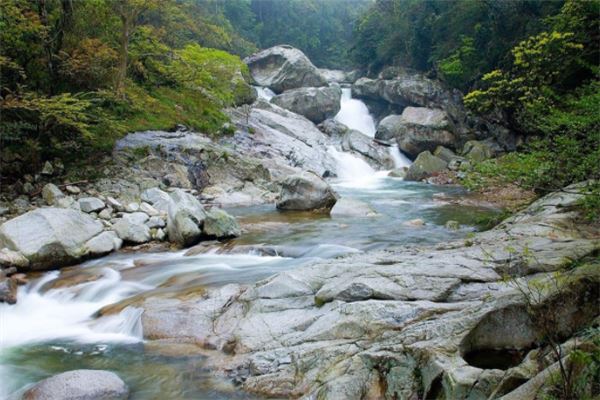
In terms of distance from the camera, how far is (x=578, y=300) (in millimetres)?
3928

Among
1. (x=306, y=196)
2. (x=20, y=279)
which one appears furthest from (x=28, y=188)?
(x=306, y=196)

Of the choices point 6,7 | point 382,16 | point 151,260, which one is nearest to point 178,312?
point 151,260

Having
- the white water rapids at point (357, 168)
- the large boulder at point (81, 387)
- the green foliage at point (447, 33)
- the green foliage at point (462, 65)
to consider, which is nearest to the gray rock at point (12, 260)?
the large boulder at point (81, 387)

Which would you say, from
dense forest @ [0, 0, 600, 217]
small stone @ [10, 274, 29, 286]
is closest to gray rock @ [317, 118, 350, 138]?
dense forest @ [0, 0, 600, 217]

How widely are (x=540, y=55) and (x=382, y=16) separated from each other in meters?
22.2

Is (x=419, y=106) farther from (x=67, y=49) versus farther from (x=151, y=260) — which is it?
(x=151, y=260)

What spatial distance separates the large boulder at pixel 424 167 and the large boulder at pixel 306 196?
31.6 ft

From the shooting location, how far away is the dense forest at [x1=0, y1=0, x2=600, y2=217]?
10.5 metres

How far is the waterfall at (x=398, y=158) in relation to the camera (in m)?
27.9

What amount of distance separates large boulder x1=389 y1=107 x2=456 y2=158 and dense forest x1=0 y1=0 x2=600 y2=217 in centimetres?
290

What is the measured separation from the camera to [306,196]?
1447 cm

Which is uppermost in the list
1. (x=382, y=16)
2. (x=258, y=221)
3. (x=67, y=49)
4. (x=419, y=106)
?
(x=382, y=16)

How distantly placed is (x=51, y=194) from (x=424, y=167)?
54.2 feet

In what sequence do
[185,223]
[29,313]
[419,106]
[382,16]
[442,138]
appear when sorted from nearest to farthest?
[29,313] → [185,223] → [442,138] → [419,106] → [382,16]
